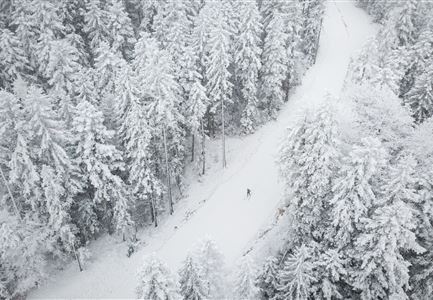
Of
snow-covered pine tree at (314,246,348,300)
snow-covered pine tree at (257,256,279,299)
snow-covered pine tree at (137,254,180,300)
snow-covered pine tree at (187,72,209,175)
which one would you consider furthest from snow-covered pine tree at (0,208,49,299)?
snow-covered pine tree at (314,246,348,300)

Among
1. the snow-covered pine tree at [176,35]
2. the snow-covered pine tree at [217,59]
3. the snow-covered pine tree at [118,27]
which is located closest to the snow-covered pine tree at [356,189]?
the snow-covered pine tree at [217,59]

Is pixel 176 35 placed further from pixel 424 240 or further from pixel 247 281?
pixel 424 240

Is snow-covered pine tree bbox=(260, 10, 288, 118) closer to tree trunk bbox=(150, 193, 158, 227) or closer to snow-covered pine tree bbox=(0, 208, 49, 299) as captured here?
tree trunk bbox=(150, 193, 158, 227)

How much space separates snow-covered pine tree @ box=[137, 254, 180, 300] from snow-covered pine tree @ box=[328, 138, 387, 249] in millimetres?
10315

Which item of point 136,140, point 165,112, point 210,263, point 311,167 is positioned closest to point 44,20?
point 165,112

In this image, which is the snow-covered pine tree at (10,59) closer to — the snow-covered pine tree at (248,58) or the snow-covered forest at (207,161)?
the snow-covered forest at (207,161)

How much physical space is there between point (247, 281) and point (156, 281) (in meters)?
6.11

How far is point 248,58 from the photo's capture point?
42000mm

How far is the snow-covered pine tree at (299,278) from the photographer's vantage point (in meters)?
22.5

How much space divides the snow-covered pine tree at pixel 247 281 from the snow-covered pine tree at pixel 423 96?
77.0 feet

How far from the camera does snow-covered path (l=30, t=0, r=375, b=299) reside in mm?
33719

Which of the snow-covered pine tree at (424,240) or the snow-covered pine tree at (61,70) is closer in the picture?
the snow-covered pine tree at (424,240)

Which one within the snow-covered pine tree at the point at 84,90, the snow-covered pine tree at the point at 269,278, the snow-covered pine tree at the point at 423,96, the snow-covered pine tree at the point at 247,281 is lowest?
the snow-covered pine tree at the point at 269,278

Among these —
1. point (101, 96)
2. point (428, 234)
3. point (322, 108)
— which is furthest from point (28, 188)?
point (428, 234)
